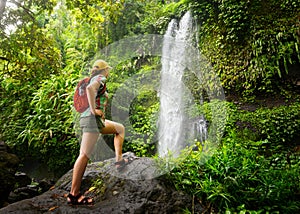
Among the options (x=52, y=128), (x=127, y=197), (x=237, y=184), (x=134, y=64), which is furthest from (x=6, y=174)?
(x=134, y=64)

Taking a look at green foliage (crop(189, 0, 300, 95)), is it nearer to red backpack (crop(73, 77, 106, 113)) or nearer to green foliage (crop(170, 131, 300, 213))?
green foliage (crop(170, 131, 300, 213))

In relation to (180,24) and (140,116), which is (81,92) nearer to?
(140,116)

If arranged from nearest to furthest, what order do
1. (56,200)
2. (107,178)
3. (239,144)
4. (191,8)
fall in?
(56,200) < (107,178) < (239,144) < (191,8)

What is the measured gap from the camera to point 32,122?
777 cm

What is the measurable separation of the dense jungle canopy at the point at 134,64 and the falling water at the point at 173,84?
0.32 metres

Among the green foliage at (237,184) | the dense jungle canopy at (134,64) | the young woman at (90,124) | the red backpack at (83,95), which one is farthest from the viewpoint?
the dense jungle canopy at (134,64)

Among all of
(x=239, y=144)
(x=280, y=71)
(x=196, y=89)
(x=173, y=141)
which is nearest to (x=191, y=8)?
(x=196, y=89)

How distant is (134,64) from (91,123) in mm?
5993

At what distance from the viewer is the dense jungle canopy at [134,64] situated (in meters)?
5.99

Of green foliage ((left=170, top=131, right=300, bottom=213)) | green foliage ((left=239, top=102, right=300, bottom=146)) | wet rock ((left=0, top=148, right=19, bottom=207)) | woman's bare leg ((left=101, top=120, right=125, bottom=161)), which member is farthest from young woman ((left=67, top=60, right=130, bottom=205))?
green foliage ((left=239, top=102, right=300, bottom=146))

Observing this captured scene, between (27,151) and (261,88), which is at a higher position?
(261,88)

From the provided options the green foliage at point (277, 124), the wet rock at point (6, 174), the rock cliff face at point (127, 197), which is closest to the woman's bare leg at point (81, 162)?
the rock cliff face at point (127, 197)

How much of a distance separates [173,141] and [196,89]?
1.99 metres

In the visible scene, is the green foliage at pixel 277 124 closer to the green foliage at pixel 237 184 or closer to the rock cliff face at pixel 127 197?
the green foliage at pixel 237 184
